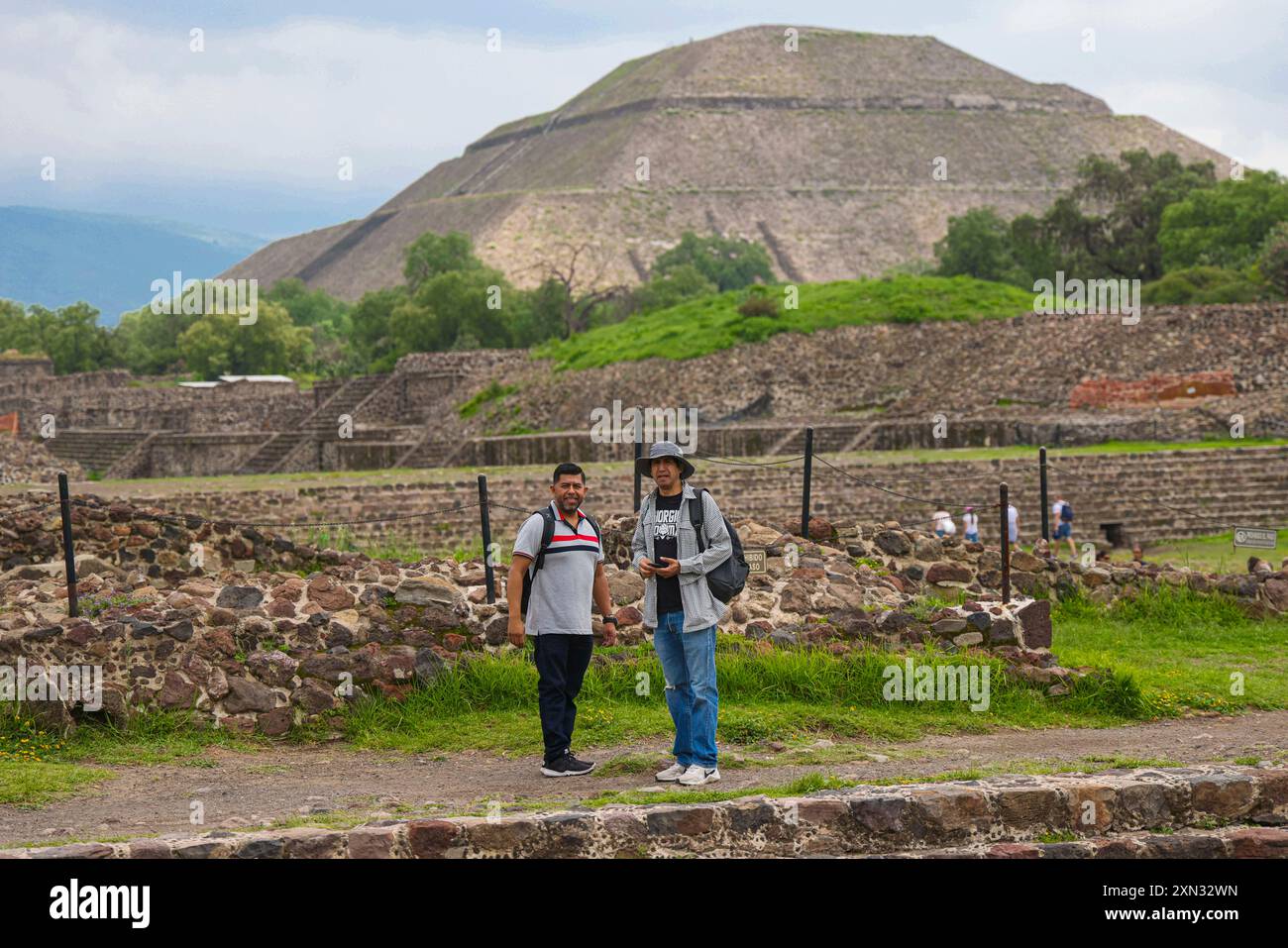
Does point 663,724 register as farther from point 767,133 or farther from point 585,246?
point 767,133

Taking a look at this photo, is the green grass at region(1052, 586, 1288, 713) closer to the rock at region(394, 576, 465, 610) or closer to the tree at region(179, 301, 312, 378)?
the rock at region(394, 576, 465, 610)

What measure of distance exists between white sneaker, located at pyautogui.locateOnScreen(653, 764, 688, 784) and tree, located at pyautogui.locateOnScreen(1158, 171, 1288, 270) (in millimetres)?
49156

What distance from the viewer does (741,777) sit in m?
7.83

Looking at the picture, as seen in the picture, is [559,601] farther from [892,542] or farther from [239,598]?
[892,542]

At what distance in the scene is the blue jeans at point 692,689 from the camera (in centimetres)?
773

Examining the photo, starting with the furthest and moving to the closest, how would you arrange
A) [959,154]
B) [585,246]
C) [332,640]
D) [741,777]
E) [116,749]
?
[959,154] < [585,246] < [332,640] < [116,749] < [741,777]

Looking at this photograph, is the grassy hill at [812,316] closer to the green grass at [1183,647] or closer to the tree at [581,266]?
the green grass at [1183,647]

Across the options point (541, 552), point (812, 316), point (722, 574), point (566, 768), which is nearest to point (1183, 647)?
point (722, 574)

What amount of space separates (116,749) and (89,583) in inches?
81.4

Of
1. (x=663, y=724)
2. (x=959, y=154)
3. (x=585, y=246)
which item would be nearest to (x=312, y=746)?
(x=663, y=724)

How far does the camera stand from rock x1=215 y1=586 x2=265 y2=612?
31.2ft

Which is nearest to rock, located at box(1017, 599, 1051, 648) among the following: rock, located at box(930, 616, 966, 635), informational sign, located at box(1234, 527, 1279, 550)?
rock, located at box(930, 616, 966, 635)

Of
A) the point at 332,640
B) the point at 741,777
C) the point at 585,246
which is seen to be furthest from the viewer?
the point at 585,246

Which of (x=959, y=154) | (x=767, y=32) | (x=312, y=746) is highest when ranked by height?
(x=767, y=32)
